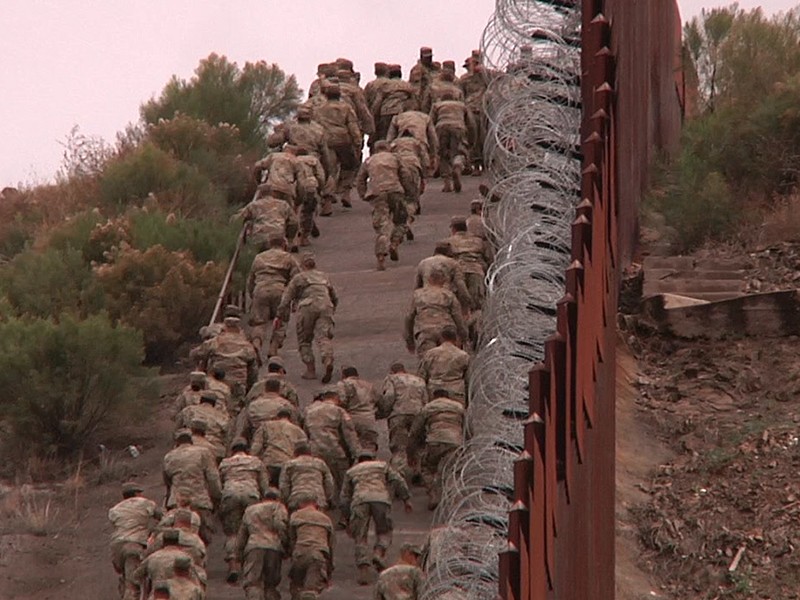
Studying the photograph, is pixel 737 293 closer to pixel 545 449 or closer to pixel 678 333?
pixel 678 333

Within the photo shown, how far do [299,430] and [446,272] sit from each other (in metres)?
3.23

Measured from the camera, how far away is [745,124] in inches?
1550

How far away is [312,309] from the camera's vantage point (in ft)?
104

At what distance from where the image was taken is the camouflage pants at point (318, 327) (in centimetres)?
3162

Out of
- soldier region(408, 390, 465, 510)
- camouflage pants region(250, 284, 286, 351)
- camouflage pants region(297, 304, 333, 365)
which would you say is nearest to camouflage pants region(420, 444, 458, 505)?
soldier region(408, 390, 465, 510)

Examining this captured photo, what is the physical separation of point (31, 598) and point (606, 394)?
22.9 feet

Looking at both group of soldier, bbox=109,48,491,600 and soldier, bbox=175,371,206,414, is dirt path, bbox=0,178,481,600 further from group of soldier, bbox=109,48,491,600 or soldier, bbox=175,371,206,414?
soldier, bbox=175,371,206,414

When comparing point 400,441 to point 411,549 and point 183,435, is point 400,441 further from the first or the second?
point 411,549

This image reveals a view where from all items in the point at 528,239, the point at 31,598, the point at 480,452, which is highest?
the point at 528,239

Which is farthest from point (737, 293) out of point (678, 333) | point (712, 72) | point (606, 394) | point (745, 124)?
point (712, 72)

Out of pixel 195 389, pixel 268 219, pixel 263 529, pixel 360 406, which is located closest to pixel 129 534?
pixel 263 529

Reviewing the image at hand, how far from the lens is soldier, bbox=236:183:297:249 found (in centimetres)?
3472

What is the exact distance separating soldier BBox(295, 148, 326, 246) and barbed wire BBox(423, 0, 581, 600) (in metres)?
7.86

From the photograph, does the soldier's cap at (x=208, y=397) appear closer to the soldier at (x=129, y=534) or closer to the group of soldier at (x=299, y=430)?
the group of soldier at (x=299, y=430)
